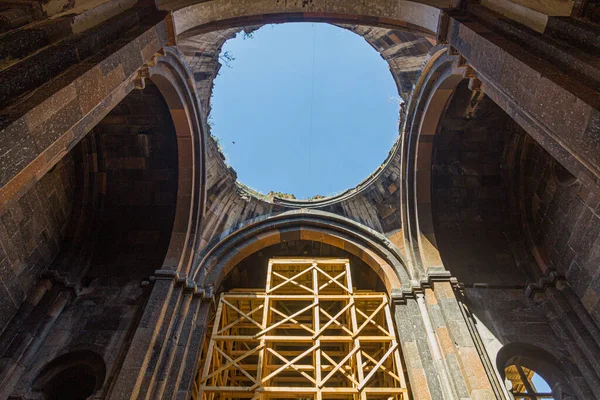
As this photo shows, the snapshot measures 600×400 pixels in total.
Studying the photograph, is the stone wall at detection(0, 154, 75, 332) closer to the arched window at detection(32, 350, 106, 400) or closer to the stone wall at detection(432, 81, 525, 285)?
the arched window at detection(32, 350, 106, 400)

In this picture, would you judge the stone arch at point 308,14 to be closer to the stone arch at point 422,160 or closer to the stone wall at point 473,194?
the stone arch at point 422,160

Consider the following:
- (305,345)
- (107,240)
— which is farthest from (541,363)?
(107,240)

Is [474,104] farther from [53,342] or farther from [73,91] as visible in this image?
[53,342]

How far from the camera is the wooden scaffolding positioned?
6.25 meters

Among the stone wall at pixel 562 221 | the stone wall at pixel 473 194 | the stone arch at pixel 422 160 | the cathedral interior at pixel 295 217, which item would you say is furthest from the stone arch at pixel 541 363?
the stone arch at pixel 422 160

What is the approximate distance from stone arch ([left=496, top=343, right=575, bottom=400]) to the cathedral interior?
0.03m

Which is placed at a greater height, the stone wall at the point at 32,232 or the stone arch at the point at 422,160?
the stone arch at the point at 422,160

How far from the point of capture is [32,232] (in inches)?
270

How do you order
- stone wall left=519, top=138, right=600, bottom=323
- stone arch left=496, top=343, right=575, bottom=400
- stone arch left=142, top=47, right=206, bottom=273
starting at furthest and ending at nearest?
stone arch left=142, top=47, right=206, bottom=273 < stone wall left=519, top=138, right=600, bottom=323 < stone arch left=496, top=343, right=575, bottom=400

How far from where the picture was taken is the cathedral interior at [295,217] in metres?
3.46

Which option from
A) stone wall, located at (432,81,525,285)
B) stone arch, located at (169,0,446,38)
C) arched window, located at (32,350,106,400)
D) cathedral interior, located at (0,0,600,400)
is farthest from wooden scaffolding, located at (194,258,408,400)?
stone arch, located at (169,0,446,38)

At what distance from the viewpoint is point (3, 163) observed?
8.54ft

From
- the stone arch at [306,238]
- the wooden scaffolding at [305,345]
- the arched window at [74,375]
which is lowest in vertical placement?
the arched window at [74,375]

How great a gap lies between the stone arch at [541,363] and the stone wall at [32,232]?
768cm
